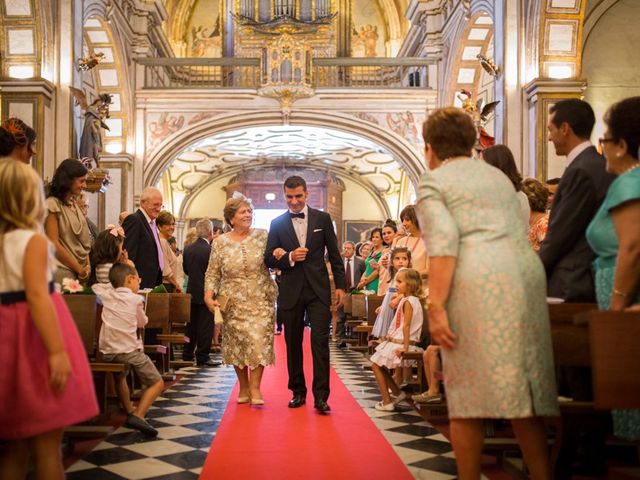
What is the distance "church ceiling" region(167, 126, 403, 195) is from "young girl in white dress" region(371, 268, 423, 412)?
14172 millimetres

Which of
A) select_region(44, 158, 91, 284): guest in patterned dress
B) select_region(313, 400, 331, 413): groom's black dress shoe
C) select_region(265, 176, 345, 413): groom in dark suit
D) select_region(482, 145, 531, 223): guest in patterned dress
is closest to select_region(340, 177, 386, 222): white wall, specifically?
select_region(265, 176, 345, 413): groom in dark suit

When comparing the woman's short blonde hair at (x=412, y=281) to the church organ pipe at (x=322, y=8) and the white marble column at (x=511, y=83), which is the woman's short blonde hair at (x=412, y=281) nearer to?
the white marble column at (x=511, y=83)

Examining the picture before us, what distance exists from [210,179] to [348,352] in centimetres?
1467

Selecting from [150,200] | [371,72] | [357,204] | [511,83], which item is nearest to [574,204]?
[150,200]

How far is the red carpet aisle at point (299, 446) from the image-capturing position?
4.04m

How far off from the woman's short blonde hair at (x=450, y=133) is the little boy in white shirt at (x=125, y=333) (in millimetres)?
2526

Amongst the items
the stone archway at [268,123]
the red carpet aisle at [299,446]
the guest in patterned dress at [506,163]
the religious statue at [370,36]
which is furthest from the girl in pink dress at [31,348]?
the religious statue at [370,36]

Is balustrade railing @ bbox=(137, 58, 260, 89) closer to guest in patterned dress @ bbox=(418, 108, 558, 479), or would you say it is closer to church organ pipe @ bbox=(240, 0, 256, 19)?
church organ pipe @ bbox=(240, 0, 256, 19)

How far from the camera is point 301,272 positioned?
6.01 metres

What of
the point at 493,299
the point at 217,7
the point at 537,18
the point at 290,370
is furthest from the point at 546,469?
the point at 217,7

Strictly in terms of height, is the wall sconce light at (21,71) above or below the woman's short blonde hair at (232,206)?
above

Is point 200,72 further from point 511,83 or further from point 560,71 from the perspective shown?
point 560,71

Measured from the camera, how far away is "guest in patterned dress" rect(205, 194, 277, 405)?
243 inches

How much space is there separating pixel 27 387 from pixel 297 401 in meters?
3.62
